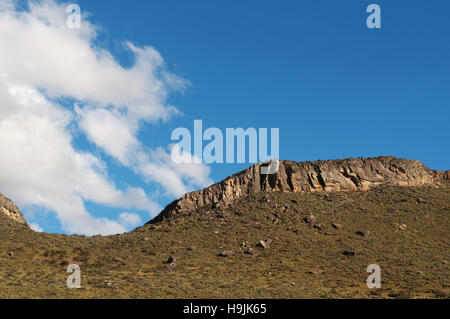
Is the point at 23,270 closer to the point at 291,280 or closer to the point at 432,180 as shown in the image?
the point at 291,280

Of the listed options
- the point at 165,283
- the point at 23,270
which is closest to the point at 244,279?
the point at 165,283

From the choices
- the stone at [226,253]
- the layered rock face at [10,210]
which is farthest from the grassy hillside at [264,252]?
the layered rock face at [10,210]

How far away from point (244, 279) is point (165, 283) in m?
7.88

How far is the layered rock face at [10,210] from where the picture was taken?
6650 cm

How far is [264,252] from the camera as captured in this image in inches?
2111

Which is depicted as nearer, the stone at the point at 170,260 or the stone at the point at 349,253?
the stone at the point at 170,260

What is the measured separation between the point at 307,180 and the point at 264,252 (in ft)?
80.9

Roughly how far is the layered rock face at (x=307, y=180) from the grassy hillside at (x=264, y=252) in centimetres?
238

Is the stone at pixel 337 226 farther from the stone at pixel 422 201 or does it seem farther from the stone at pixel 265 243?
the stone at pixel 422 201

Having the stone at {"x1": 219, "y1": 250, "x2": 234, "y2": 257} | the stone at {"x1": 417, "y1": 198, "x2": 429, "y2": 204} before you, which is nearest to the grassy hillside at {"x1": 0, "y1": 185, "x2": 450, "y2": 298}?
the stone at {"x1": 417, "y1": 198, "x2": 429, "y2": 204}

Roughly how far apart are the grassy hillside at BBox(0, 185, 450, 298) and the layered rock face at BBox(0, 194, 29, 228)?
536 cm

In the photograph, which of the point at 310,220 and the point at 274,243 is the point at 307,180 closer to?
the point at 310,220

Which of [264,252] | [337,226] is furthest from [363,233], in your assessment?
[264,252]

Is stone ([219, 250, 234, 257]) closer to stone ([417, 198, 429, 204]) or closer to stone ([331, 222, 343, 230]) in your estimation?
stone ([331, 222, 343, 230])
